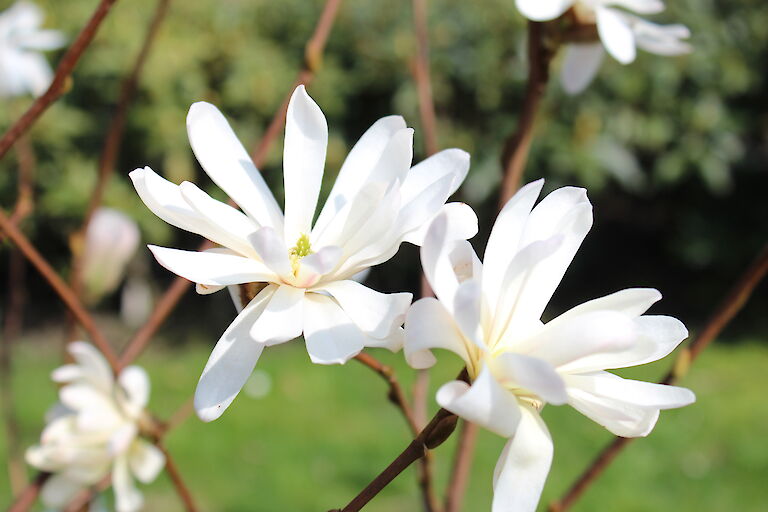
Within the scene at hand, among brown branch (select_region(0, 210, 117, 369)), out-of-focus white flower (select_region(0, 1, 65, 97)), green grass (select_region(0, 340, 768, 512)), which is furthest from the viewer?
green grass (select_region(0, 340, 768, 512))

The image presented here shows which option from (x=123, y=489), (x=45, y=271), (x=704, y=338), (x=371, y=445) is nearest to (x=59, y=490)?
(x=123, y=489)

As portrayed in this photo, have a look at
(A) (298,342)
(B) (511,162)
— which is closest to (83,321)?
(B) (511,162)

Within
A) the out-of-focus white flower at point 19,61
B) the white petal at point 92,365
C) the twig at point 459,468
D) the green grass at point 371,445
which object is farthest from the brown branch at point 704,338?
the green grass at point 371,445

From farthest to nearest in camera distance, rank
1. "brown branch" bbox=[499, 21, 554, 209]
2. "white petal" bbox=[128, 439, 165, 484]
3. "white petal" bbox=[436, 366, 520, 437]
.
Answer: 1. "white petal" bbox=[128, 439, 165, 484]
2. "brown branch" bbox=[499, 21, 554, 209]
3. "white petal" bbox=[436, 366, 520, 437]

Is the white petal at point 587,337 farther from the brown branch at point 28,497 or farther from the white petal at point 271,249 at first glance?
the brown branch at point 28,497

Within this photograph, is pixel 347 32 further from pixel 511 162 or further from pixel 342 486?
pixel 511 162

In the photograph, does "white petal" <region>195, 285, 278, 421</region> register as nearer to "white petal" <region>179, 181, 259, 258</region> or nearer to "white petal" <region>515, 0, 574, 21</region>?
"white petal" <region>179, 181, 259, 258</region>

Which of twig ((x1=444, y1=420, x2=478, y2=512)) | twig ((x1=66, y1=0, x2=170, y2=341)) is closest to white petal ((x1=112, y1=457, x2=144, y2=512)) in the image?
twig ((x1=66, y1=0, x2=170, y2=341))
